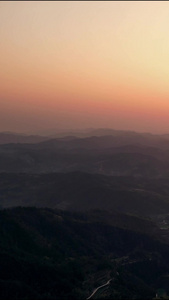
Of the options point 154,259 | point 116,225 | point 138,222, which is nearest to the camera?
point 154,259

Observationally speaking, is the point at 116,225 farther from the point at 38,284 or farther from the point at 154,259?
the point at 38,284

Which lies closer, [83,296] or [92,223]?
[83,296]

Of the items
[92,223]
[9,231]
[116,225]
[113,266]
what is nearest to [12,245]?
[9,231]

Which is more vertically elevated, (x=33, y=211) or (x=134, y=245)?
(x=33, y=211)

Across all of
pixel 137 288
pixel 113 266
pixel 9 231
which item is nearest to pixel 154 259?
pixel 113 266

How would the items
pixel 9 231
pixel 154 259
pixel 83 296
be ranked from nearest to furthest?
1. pixel 83 296
2. pixel 9 231
3. pixel 154 259

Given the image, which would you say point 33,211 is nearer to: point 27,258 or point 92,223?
point 92,223
